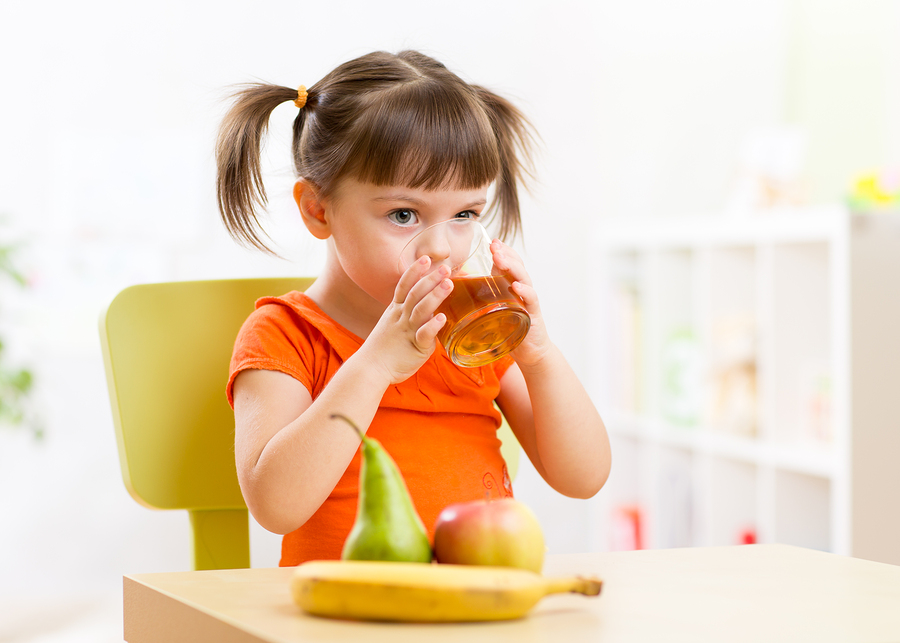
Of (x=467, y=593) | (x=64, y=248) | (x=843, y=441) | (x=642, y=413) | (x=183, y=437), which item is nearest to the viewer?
(x=467, y=593)

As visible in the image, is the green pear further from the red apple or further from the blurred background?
the blurred background

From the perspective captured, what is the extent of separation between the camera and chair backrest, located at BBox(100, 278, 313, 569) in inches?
41.9

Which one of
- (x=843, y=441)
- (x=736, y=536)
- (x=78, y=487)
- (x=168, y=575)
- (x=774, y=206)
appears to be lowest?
(x=736, y=536)

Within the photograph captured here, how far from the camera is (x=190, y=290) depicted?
113 cm

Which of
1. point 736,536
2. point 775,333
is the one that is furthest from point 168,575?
point 736,536

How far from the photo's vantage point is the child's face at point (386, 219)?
0.95 metres

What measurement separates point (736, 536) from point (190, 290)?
6.16 feet

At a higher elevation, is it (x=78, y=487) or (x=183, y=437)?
(x=183, y=437)

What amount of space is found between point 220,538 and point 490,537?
2.27 ft

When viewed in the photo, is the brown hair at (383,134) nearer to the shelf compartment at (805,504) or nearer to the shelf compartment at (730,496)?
the shelf compartment at (805,504)

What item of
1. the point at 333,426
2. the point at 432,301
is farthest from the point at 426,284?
the point at 333,426

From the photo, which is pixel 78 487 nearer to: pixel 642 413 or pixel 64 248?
pixel 64 248

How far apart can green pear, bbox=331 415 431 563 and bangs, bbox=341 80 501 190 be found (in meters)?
0.48

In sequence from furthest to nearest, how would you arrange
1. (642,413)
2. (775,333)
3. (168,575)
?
1. (642,413)
2. (775,333)
3. (168,575)
